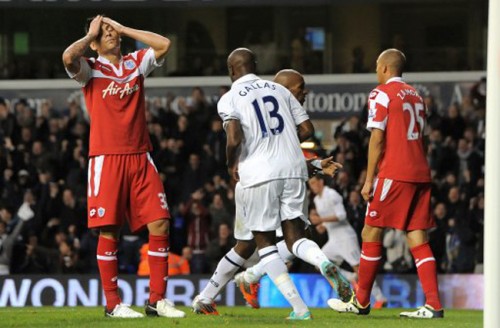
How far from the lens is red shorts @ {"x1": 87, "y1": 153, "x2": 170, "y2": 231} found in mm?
9906

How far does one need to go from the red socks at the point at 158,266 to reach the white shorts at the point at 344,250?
28.2 ft

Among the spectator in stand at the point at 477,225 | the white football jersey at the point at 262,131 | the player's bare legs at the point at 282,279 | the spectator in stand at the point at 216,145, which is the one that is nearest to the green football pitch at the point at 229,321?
the player's bare legs at the point at 282,279

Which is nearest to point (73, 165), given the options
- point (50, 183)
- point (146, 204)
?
point (50, 183)

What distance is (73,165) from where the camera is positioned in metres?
21.3

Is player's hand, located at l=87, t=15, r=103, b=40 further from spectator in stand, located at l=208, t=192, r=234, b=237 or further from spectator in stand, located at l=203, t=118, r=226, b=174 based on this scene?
spectator in stand, located at l=203, t=118, r=226, b=174

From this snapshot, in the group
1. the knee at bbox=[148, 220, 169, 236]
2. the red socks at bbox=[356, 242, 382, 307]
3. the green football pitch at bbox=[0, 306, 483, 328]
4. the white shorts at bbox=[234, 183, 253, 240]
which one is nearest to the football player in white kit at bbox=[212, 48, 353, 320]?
the white shorts at bbox=[234, 183, 253, 240]

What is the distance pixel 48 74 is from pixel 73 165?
83.5 inches

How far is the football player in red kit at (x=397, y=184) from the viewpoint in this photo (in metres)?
10.2

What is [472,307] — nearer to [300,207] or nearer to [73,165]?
[73,165]

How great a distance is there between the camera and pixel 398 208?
1024cm

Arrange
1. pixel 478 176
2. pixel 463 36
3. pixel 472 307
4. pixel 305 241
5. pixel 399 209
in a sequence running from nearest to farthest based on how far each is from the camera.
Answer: pixel 305 241 → pixel 399 209 → pixel 472 307 → pixel 478 176 → pixel 463 36

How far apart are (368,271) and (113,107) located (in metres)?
2.21

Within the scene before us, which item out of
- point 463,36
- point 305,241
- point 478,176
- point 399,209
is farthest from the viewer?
point 463,36

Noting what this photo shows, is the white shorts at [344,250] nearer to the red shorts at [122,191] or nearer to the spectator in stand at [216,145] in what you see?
the spectator in stand at [216,145]
